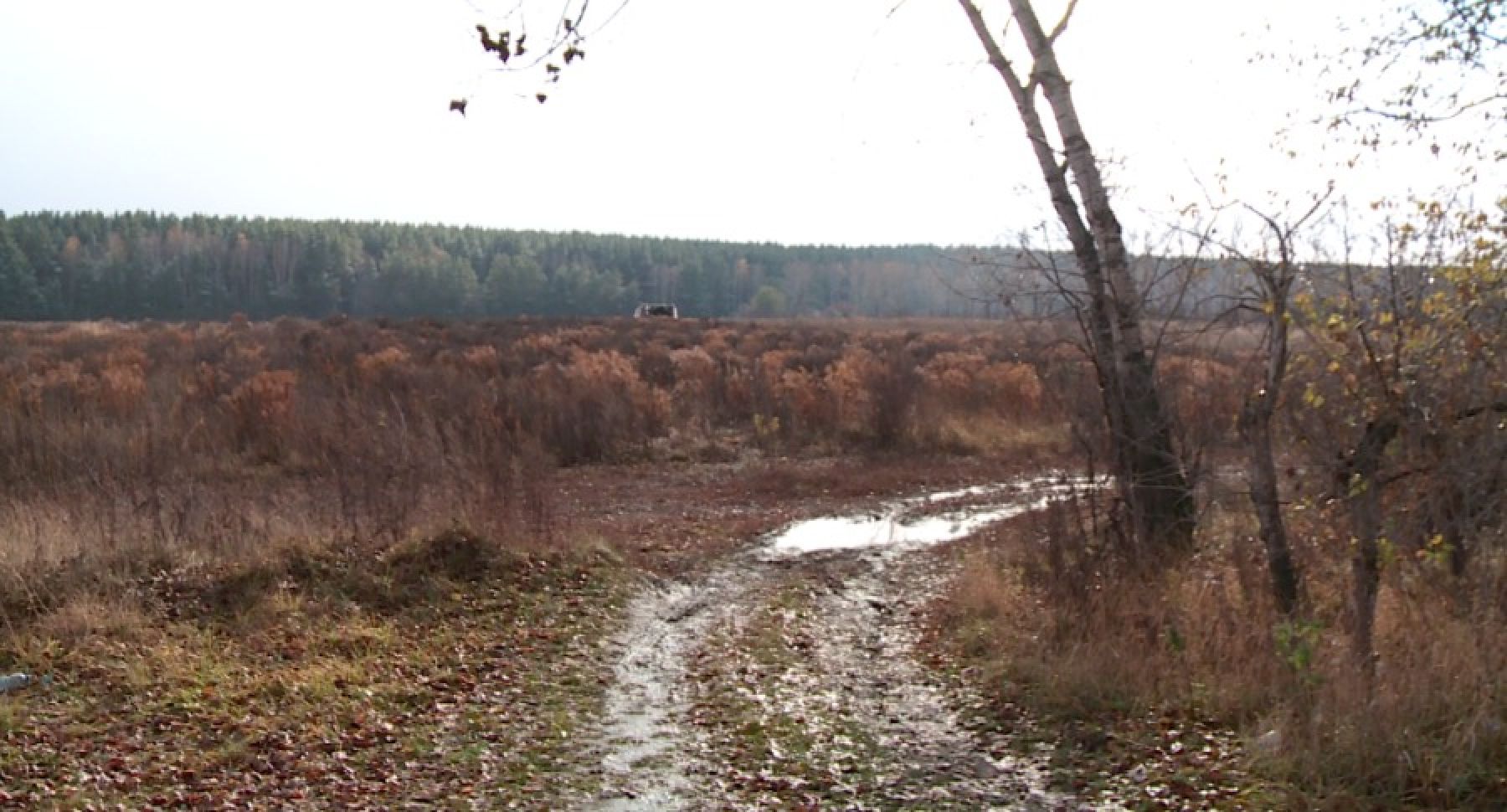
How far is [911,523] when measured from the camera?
13109 mm

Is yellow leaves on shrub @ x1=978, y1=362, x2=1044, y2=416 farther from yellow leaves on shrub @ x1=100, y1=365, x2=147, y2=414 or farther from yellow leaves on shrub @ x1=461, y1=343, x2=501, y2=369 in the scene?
yellow leaves on shrub @ x1=100, y1=365, x2=147, y2=414

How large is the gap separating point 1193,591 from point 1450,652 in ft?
7.01

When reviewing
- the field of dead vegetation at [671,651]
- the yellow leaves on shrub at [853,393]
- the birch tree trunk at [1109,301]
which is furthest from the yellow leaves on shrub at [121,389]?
the birch tree trunk at [1109,301]

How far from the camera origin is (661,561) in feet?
34.0

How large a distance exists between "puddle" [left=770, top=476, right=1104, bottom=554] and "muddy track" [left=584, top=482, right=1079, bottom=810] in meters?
1.48

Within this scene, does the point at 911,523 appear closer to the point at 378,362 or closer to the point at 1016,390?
the point at 1016,390

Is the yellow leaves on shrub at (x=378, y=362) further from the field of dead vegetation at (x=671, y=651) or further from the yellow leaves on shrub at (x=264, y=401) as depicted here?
the field of dead vegetation at (x=671, y=651)

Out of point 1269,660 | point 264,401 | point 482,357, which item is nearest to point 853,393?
point 264,401

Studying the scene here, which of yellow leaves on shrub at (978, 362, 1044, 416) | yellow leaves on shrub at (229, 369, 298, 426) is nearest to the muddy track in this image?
yellow leaves on shrub at (229, 369, 298, 426)

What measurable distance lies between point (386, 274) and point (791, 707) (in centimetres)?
9362

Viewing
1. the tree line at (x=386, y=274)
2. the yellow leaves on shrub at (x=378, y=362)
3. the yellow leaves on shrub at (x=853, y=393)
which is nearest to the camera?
the yellow leaves on shrub at (x=853, y=393)

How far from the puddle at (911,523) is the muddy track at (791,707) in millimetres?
1484

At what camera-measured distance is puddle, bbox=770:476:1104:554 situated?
1177 cm

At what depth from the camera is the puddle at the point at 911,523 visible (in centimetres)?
1177
